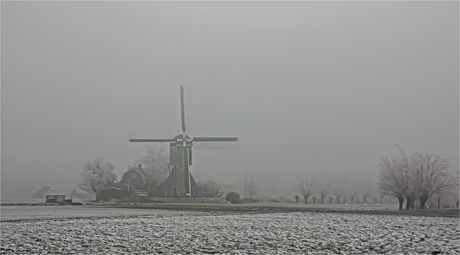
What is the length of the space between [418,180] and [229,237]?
2509 centimetres

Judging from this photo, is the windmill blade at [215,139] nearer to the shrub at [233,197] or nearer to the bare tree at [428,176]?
the shrub at [233,197]

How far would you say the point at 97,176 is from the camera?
186 ft

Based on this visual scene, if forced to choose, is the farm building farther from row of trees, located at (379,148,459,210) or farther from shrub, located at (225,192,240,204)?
row of trees, located at (379,148,459,210)

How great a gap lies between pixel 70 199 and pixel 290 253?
40888 millimetres

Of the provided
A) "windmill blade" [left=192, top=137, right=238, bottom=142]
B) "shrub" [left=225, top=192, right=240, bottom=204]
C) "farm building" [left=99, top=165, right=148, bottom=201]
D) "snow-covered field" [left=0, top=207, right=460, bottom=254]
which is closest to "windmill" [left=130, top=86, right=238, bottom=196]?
"windmill blade" [left=192, top=137, right=238, bottom=142]

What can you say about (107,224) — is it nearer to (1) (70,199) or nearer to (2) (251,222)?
(2) (251,222)

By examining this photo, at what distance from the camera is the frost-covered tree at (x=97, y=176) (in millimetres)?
56344

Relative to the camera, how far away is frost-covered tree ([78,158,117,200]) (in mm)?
56344

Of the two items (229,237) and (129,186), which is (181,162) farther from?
(229,237)

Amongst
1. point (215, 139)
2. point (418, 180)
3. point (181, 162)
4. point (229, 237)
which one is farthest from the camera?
point (215, 139)

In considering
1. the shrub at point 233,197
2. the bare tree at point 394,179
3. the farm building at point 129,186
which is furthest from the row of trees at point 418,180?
the farm building at point 129,186

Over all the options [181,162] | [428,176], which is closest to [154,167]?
[181,162]

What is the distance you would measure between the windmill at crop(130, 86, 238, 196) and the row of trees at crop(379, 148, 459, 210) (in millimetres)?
20493

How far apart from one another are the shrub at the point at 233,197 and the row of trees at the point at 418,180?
1444cm
